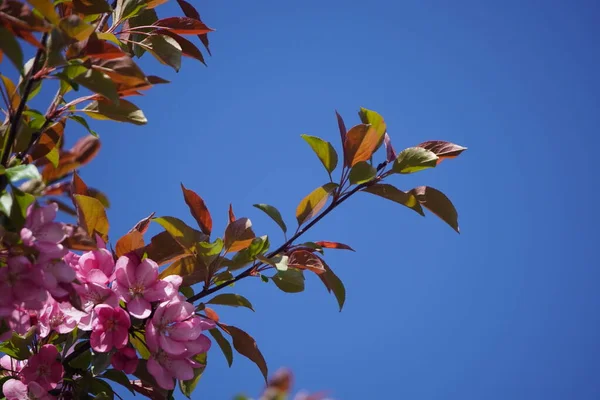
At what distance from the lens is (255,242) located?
115 centimetres

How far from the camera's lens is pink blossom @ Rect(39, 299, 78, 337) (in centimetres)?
109

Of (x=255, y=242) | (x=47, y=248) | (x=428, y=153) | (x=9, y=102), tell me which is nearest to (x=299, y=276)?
(x=255, y=242)

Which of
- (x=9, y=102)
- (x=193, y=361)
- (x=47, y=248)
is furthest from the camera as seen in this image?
(x=193, y=361)

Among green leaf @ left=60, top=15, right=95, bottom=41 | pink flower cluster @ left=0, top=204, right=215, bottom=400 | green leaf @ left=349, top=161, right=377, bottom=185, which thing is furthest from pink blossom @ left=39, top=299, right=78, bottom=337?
green leaf @ left=349, top=161, right=377, bottom=185

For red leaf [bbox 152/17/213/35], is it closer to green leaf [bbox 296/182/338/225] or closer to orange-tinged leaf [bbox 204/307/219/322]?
green leaf [bbox 296/182/338/225]

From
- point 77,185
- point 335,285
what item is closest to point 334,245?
point 335,285

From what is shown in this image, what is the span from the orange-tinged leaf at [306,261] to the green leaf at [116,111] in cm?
37

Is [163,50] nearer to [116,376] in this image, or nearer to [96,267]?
[96,267]

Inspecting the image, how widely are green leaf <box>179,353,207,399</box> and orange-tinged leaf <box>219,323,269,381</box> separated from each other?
Result: 0.07 meters

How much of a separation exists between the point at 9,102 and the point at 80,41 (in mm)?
169

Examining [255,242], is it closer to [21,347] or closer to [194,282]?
[194,282]

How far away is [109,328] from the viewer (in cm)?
105

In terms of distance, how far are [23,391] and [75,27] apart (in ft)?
2.07

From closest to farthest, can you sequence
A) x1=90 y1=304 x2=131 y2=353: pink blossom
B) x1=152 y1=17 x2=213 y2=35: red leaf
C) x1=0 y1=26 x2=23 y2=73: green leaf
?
x1=0 y1=26 x2=23 y2=73: green leaf < x1=90 y1=304 x2=131 y2=353: pink blossom < x1=152 y1=17 x2=213 y2=35: red leaf
